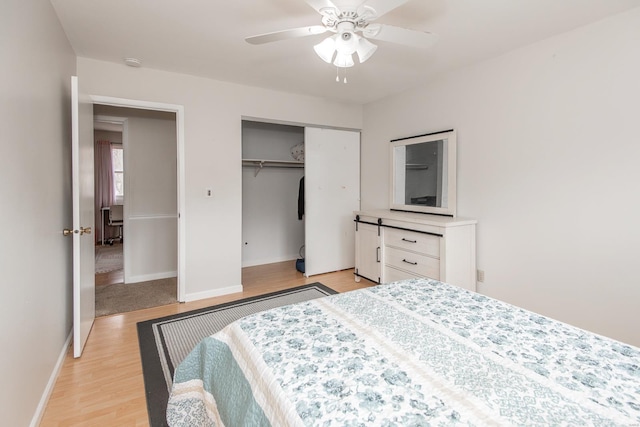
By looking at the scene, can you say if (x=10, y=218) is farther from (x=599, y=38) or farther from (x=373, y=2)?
(x=599, y=38)

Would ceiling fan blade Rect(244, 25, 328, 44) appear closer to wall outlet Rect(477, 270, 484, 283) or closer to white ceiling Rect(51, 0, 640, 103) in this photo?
white ceiling Rect(51, 0, 640, 103)

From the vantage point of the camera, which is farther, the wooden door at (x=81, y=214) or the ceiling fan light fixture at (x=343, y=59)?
the wooden door at (x=81, y=214)

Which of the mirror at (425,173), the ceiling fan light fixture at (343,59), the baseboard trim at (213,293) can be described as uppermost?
the ceiling fan light fixture at (343,59)

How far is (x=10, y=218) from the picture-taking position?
54.4 inches

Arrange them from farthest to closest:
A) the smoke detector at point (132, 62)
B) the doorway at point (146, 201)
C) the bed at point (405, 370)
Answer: the doorway at point (146, 201) < the smoke detector at point (132, 62) < the bed at point (405, 370)

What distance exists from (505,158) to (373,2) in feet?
6.50

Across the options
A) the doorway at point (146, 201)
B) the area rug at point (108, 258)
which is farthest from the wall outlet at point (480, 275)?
the area rug at point (108, 258)

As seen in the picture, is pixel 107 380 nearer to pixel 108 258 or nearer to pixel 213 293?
pixel 213 293

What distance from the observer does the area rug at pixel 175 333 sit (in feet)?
6.16

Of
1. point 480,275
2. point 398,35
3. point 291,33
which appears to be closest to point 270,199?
point 480,275

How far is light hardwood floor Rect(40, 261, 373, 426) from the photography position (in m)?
1.69

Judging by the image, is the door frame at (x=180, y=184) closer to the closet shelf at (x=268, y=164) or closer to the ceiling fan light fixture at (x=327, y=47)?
the closet shelf at (x=268, y=164)

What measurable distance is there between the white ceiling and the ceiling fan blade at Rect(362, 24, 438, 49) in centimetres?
22

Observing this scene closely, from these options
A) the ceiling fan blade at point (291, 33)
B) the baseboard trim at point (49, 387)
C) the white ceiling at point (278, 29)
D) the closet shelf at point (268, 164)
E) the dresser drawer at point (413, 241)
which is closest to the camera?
the baseboard trim at point (49, 387)
